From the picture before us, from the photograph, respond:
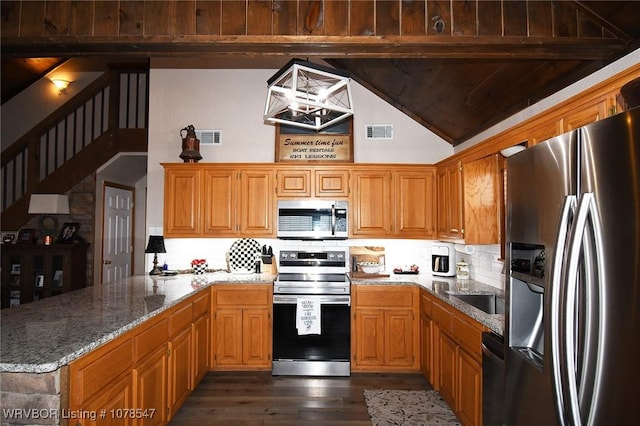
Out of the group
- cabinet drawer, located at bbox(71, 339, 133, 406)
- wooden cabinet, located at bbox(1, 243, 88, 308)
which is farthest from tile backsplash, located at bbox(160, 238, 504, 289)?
cabinet drawer, located at bbox(71, 339, 133, 406)

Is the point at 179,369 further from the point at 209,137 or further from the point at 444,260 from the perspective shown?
the point at 444,260

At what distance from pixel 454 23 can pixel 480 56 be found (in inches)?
11.6

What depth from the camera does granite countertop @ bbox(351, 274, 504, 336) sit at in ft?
7.74

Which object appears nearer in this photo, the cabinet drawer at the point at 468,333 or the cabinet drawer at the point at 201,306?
the cabinet drawer at the point at 468,333

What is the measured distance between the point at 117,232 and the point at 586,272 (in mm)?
6410

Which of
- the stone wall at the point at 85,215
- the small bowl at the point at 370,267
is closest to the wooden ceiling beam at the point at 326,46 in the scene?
the small bowl at the point at 370,267

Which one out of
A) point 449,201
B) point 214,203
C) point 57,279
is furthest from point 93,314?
point 57,279

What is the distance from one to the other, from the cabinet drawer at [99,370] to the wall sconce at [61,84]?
5.92m

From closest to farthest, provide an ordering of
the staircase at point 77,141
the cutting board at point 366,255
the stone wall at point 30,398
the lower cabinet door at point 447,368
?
1. the stone wall at point 30,398
2. the lower cabinet door at point 447,368
3. the cutting board at point 366,255
4. the staircase at point 77,141

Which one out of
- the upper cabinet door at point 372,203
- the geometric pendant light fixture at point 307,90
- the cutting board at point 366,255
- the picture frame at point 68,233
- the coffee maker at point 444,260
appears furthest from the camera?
the picture frame at point 68,233

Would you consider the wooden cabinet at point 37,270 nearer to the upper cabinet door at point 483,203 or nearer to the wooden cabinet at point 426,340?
the wooden cabinet at point 426,340

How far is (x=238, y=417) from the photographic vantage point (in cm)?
282

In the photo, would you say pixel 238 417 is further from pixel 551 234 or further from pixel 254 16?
pixel 254 16

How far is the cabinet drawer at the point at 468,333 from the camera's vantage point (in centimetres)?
228
